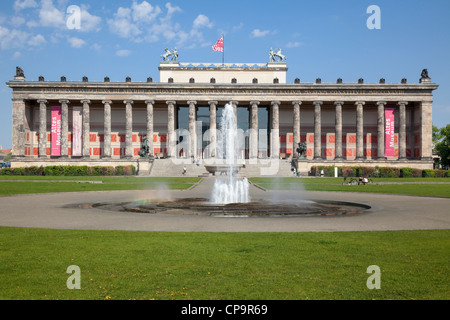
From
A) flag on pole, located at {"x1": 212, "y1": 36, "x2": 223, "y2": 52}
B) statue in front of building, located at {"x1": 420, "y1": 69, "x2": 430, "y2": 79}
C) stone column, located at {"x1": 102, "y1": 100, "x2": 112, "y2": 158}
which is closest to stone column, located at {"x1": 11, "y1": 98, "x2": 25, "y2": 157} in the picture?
stone column, located at {"x1": 102, "y1": 100, "x2": 112, "y2": 158}

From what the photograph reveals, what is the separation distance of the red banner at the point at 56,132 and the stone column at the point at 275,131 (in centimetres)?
4316

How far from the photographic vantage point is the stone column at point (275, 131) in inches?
3068

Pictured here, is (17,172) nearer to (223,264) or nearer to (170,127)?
(170,127)

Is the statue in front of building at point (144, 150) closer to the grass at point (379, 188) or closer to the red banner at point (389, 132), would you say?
the grass at point (379, 188)

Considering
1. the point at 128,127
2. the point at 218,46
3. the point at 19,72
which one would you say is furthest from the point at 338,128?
the point at 19,72

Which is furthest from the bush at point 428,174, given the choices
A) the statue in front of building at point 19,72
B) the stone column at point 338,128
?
the statue in front of building at point 19,72

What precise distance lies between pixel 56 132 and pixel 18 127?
7.54 metres

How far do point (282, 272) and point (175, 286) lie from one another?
86.3 inches

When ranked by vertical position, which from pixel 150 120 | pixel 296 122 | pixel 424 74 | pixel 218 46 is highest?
pixel 218 46

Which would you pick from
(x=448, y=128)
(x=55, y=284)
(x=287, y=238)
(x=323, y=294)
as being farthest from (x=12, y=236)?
(x=448, y=128)

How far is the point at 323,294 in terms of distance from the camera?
6234mm

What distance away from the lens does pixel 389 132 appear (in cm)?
7631

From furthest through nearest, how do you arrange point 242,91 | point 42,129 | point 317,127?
point 242,91 < point 317,127 < point 42,129

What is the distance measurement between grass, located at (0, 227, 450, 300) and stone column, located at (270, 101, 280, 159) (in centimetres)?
6732
